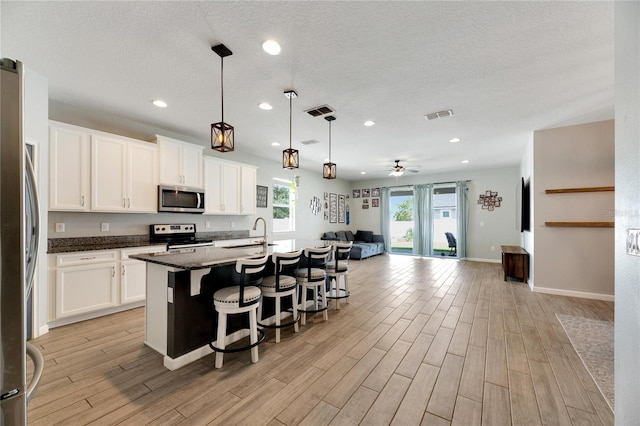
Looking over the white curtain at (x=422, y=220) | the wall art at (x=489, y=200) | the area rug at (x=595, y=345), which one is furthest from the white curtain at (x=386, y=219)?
the area rug at (x=595, y=345)

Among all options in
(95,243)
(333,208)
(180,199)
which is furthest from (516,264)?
(95,243)

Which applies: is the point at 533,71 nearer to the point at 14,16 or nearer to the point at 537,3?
the point at 537,3

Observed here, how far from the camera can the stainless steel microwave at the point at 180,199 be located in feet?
13.5

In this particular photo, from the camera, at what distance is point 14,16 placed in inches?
77.0

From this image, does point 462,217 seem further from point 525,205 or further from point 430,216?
point 525,205

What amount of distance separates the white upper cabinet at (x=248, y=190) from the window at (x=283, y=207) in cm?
119

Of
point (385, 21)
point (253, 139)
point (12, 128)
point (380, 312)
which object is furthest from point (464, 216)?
point (12, 128)

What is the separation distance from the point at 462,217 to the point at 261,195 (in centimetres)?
605

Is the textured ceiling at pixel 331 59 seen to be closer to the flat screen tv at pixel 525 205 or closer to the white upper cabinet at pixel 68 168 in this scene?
the white upper cabinet at pixel 68 168

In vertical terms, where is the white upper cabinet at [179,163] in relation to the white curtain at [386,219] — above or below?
above

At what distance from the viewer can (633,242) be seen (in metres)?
1.09

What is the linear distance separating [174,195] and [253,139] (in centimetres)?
170

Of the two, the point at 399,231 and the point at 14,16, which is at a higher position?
the point at 14,16

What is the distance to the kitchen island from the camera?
227cm
